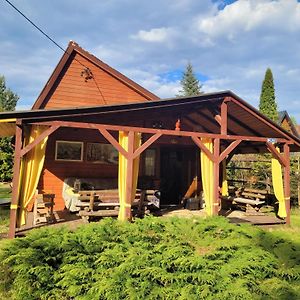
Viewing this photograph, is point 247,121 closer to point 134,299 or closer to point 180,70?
point 134,299

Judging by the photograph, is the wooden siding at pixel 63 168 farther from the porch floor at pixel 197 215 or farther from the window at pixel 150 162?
the window at pixel 150 162

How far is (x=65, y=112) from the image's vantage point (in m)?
7.15

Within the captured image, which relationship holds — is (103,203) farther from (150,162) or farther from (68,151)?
→ (150,162)

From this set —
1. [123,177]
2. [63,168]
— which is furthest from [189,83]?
[123,177]

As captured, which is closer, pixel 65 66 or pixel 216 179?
pixel 216 179

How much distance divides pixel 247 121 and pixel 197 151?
319cm

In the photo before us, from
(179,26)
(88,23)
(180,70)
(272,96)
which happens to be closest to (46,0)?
(88,23)

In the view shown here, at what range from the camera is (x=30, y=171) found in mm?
7086

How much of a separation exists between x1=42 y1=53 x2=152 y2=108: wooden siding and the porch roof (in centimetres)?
217

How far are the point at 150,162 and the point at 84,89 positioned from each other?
3792 mm

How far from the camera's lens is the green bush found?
13.2 ft

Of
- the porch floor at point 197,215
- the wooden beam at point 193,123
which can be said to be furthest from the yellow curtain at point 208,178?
the wooden beam at point 193,123

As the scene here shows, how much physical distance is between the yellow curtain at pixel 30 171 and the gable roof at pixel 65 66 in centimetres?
476

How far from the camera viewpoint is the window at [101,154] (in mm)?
11328
